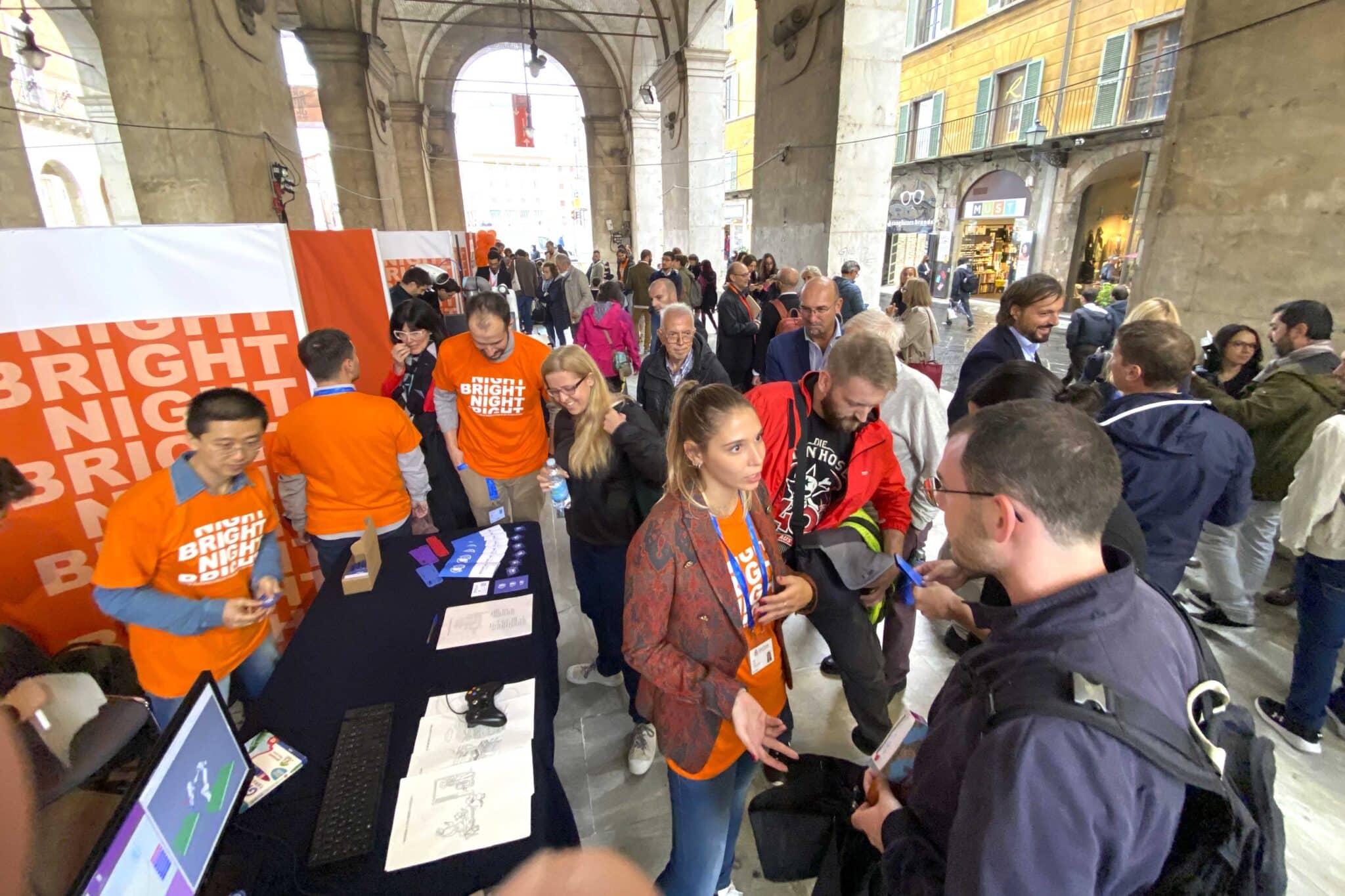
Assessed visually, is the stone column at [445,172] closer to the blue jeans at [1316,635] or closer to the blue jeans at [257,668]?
the blue jeans at [257,668]

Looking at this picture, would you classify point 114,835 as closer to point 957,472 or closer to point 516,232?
point 957,472

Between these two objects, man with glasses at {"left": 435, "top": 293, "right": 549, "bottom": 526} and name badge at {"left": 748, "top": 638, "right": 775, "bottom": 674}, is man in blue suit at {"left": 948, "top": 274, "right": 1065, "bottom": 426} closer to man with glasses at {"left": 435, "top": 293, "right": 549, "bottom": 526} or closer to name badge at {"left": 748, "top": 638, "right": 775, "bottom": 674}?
name badge at {"left": 748, "top": 638, "right": 775, "bottom": 674}

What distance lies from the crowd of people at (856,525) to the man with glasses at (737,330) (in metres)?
1.90

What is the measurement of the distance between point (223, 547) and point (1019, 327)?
3805mm

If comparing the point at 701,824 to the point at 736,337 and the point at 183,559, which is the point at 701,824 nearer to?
the point at 183,559

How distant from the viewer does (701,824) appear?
5.41 ft

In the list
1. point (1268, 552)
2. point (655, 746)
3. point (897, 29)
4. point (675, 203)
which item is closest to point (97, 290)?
point (655, 746)

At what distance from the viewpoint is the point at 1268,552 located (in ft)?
11.1

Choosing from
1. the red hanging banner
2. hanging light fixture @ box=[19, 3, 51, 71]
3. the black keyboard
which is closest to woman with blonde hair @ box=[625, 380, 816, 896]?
the black keyboard

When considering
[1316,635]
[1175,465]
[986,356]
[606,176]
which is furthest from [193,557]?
[606,176]

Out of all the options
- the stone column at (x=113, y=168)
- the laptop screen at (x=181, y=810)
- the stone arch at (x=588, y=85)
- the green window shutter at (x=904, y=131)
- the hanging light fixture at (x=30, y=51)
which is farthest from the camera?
the green window shutter at (x=904, y=131)

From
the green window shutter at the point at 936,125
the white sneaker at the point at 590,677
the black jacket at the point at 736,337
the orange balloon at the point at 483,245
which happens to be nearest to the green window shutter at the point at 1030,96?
the green window shutter at the point at 936,125

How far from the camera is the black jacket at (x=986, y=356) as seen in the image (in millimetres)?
3158

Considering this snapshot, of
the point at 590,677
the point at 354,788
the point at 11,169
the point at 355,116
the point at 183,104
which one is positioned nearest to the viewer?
the point at 354,788
